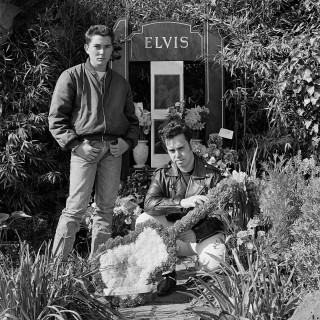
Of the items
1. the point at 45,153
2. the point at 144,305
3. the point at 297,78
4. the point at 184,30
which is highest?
the point at 184,30

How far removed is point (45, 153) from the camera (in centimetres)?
608

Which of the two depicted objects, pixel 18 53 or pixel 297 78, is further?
pixel 18 53

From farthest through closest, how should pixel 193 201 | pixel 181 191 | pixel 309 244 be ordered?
pixel 181 191 → pixel 193 201 → pixel 309 244

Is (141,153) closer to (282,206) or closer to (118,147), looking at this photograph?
(118,147)

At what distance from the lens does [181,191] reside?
168 inches

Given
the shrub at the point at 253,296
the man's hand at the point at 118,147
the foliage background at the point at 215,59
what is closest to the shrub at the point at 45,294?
the shrub at the point at 253,296

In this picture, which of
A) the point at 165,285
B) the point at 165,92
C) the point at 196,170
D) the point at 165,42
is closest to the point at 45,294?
the point at 165,285

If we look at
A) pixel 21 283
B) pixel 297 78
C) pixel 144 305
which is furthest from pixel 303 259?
pixel 297 78

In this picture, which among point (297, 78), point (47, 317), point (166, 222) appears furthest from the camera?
point (297, 78)

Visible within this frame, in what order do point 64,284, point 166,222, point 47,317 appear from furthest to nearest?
point 166,222, point 64,284, point 47,317

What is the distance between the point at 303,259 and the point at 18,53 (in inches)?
165

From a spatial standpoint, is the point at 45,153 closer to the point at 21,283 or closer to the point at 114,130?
the point at 114,130

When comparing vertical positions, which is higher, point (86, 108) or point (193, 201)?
point (86, 108)

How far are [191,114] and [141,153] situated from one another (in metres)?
0.73
